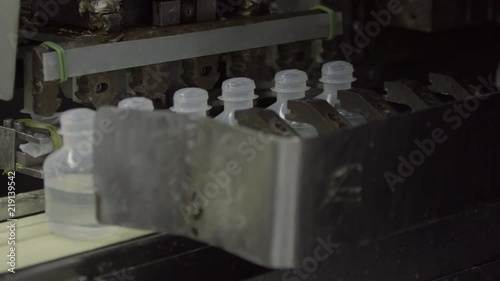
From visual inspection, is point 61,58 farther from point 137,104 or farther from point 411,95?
point 411,95

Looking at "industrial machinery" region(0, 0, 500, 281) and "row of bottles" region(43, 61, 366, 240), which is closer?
"industrial machinery" region(0, 0, 500, 281)

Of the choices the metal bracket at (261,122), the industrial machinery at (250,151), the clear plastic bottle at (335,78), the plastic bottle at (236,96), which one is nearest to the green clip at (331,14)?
the industrial machinery at (250,151)

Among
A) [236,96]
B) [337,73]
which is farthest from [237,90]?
[337,73]

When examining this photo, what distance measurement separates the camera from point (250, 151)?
1022 mm

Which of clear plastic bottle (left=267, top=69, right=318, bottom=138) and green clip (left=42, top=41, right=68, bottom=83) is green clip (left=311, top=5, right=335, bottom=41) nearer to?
clear plastic bottle (left=267, top=69, right=318, bottom=138)

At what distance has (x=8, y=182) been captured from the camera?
1.61 m

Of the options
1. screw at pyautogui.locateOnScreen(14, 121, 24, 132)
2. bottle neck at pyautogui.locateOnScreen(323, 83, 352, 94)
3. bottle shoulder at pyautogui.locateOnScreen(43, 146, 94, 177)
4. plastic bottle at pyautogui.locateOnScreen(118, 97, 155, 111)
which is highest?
plastic bottle at pyautogui.locateOnScreen(118, 97, 155, 111)

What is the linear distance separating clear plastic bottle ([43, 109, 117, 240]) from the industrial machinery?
0.03 m

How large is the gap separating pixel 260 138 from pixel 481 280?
63 cm

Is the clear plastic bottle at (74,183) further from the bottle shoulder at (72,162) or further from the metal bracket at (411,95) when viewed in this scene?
the metal bracket at (411,95)

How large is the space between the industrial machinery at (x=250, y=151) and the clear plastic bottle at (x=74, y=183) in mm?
29

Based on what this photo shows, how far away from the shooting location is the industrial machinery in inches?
41.4

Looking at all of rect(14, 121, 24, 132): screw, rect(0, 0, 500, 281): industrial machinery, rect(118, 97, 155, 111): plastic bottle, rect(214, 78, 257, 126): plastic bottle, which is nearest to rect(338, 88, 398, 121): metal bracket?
rect(0, 0, 500, 281): industrial machinery

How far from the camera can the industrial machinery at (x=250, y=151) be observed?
1.05m
